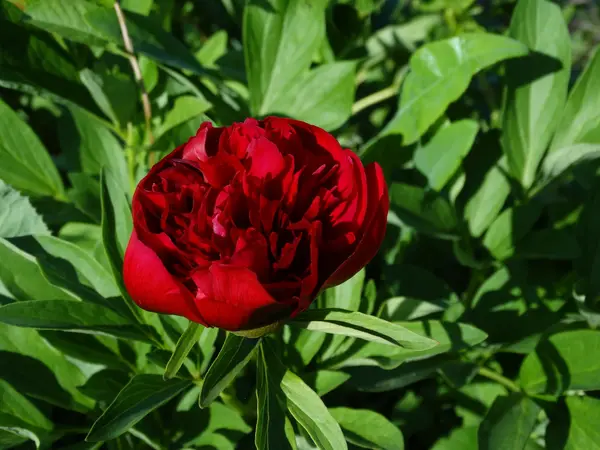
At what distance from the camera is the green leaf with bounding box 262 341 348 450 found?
0.53 m

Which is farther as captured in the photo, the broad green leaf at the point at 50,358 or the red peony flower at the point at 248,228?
the broad green leaf at the point at 50,358

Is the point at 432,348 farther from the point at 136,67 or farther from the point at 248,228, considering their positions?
the point at 136,67

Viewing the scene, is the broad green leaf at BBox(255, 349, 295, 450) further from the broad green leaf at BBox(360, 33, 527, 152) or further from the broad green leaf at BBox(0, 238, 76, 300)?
the broad green leaf at BBox(360, 33, 527, 152)

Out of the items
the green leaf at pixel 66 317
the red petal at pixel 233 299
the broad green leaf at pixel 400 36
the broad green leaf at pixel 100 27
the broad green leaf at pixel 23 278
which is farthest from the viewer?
the broad green leaf at pixel 400 36

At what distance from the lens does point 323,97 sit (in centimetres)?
86

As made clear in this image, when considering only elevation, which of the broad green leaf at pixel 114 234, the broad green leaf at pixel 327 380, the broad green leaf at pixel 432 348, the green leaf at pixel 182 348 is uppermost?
the broad green leaf at pixel 114 234

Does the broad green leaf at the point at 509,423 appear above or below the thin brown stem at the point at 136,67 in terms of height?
below

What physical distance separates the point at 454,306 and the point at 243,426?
27cm

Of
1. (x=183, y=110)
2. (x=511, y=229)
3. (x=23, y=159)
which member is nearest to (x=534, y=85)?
(x=511, y=229)

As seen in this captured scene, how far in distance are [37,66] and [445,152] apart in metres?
0.50

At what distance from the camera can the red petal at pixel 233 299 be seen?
45 cm

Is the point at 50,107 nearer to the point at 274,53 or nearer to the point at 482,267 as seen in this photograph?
the point at 274,53

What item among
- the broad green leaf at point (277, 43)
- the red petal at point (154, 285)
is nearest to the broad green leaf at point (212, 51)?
the broad green leaf at point (277, 43)

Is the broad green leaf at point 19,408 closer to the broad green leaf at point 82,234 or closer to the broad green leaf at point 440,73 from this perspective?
the broad green leaf at point 82,234
